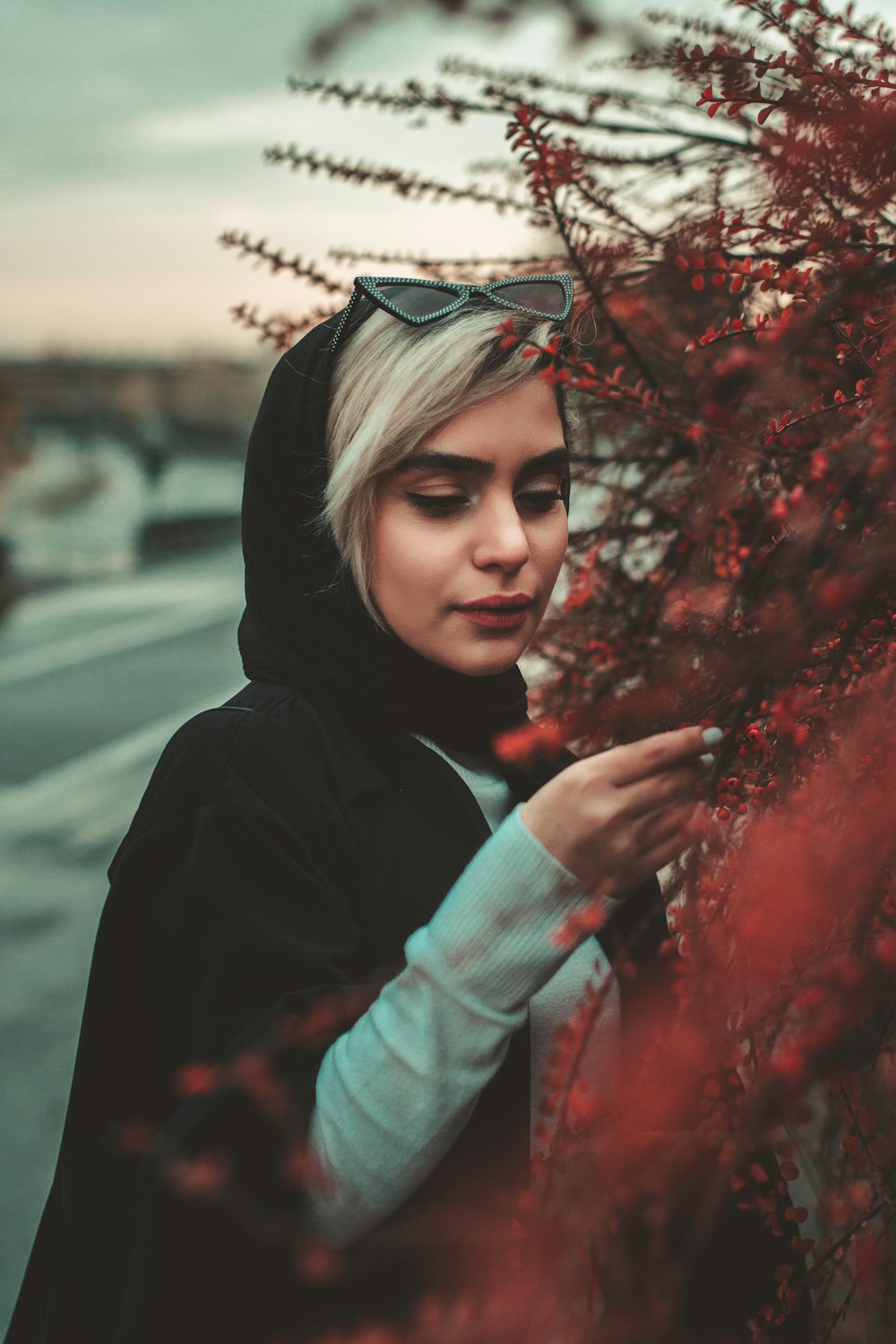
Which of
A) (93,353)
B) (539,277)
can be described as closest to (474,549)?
(539,277)

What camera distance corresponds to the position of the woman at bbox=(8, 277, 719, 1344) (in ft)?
3.22

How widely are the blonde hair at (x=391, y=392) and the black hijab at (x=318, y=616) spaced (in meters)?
0.03

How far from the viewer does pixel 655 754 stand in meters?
0.88

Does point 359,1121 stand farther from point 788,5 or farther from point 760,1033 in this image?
point 788,5

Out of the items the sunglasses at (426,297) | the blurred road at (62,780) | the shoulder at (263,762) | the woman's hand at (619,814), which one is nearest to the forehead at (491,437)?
the sunglasses at (426,297)

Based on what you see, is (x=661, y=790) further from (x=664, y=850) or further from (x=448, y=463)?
(x=448, y=463)

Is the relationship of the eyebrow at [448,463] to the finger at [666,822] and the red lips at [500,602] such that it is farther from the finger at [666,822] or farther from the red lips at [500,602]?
the finger at [666,822]

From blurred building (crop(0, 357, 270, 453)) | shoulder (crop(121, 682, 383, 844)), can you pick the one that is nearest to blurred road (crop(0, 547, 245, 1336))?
shoulder (crop(121, 682, 383, 844))

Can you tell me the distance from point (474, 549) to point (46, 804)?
24.9ft

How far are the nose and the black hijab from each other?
0.16 metres

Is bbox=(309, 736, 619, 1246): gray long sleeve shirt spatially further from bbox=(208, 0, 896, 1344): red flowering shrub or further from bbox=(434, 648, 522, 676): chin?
bbox=(434, 648, 522, 676): chin

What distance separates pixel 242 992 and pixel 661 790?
459 mm

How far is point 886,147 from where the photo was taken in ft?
2.44

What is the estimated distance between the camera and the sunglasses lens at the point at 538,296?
1.33 m
